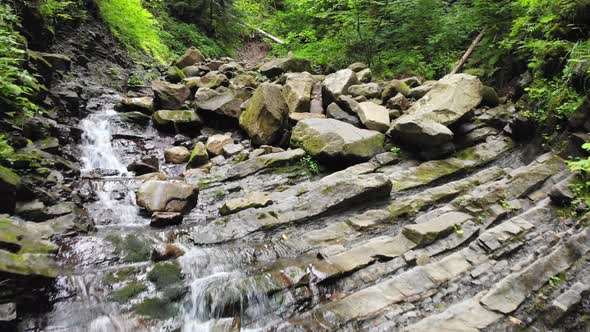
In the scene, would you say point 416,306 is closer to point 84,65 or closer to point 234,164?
point 234,164

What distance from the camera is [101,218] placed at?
6.45m

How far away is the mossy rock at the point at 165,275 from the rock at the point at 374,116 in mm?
5765

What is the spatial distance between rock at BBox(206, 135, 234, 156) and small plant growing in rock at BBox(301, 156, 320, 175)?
8.68ft

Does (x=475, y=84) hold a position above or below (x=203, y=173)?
above

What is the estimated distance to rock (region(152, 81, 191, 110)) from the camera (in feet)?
36.9

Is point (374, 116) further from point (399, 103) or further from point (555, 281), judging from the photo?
point (555, 281)

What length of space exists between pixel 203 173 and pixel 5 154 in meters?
3.79

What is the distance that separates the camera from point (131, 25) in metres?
17.1

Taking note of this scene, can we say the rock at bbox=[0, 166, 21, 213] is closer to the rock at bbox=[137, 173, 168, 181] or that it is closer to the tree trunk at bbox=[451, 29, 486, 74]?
the rock at bbox=[137, 173, 168, 181]

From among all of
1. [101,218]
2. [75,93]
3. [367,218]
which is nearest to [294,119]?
[367,218]

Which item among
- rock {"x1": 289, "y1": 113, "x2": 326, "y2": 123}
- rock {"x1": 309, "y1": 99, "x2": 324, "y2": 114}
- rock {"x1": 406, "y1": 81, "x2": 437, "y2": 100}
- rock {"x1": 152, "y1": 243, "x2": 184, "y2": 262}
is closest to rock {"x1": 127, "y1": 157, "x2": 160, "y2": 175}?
rock {"x1": 152, "y1": 243, "x2": 184, "y2": 262}

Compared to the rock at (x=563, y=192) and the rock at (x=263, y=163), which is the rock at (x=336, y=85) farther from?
the rock at (x=563, y=192)

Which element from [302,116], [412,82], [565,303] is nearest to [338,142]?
[302,116]

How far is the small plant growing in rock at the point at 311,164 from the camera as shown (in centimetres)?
791
